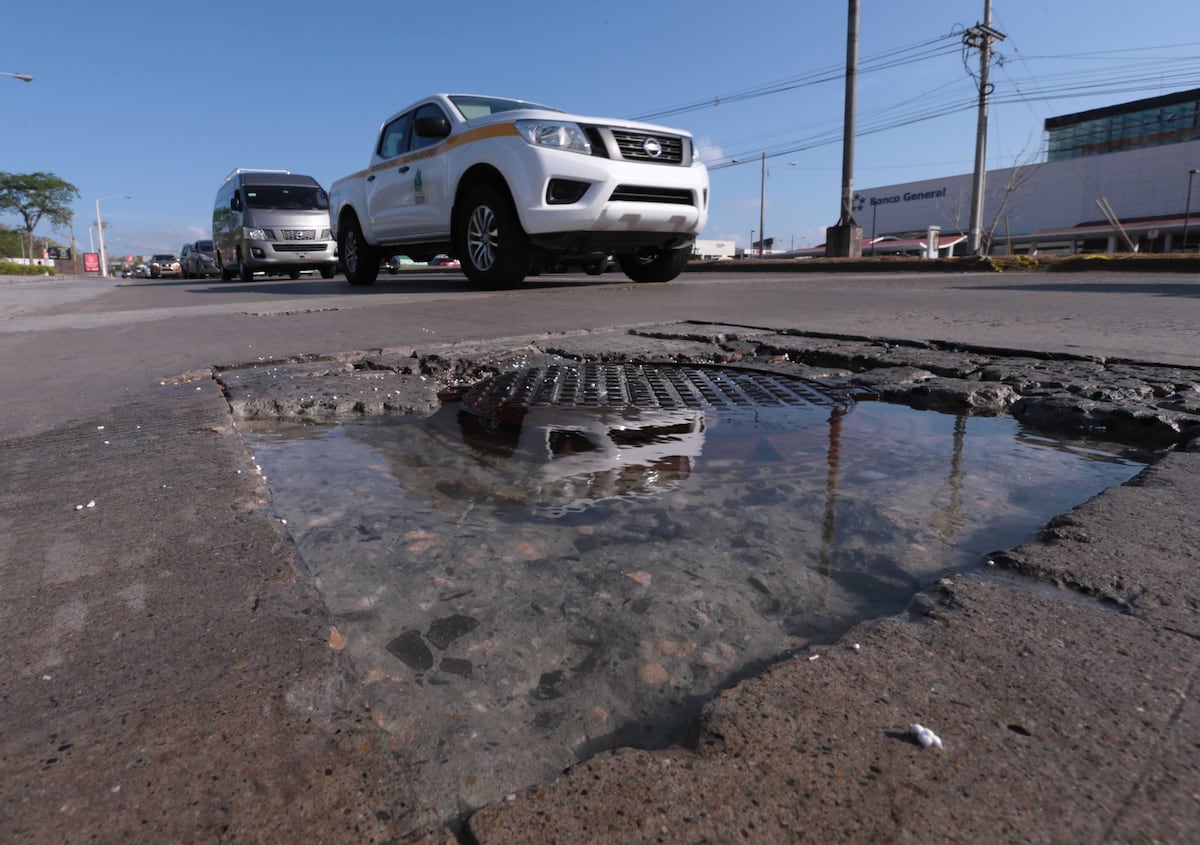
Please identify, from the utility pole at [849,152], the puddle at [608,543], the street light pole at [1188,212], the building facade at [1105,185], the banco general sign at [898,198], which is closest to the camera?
the puddle at [608,543]

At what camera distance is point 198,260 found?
26.7 meters

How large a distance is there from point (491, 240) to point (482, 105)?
1514 millimetres

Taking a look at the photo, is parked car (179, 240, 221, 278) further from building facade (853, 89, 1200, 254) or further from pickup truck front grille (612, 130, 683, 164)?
building facade (853, 89, 1200, 254)

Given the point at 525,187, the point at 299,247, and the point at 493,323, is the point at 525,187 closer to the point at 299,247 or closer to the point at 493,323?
the point at 493,323

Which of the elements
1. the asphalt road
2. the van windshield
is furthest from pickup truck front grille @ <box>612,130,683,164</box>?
the van windshield

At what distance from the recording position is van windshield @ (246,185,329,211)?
14047 millimetres

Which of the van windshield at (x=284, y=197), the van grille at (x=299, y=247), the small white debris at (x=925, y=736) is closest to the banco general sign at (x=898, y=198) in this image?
the van windshield at (x=284, y=197)

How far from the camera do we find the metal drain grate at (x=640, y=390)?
279cm

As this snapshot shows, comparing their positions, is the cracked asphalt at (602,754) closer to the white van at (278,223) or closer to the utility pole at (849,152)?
the white van at (278,223)

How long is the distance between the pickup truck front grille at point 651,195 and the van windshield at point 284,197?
30.2 ft

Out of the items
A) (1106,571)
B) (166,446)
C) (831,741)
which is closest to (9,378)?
(166,446)

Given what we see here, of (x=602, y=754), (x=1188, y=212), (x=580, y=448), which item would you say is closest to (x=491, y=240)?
(x=580, y=448)

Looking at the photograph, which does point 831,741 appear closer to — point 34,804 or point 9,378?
point 34,804

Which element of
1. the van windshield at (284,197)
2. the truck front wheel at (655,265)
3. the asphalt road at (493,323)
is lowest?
the asphalt road at (493,323)
